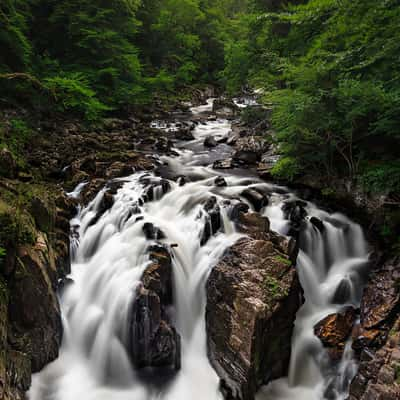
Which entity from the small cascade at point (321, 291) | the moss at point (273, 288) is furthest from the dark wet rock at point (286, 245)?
the moss at point (273, 288)

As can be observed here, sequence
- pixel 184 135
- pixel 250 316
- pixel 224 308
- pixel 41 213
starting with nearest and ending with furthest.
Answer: pixel 250 316
pixel 224 308
pixel 41 213
pixel 184 135

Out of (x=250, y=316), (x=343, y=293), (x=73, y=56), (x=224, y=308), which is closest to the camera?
(x=250, y=316)

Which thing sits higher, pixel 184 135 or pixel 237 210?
pixel 237 210

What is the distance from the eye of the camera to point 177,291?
5824mm

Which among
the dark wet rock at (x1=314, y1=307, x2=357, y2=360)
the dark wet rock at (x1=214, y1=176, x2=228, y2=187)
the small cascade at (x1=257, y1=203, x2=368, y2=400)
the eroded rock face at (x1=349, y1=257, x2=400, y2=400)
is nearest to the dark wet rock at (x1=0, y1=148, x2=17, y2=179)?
the dark wet rock at (x1=214, y1=176, x2=228, y2=187)

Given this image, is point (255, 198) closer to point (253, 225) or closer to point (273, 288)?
point (253, 225)

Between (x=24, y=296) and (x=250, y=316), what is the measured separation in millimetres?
3534

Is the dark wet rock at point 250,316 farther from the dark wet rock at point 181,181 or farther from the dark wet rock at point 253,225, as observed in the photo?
the dark wet rock at point 181,181

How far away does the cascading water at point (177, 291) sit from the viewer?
15.7ft

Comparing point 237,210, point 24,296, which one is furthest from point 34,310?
point 237,210

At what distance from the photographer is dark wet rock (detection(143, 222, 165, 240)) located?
21.4ft

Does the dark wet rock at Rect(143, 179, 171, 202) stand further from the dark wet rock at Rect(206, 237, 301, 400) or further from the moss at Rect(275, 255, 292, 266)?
the moss at Rect(275, 255, 292, 266)

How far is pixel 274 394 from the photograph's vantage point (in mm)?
4742

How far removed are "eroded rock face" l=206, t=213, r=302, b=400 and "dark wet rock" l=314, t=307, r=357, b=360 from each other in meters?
0.59
